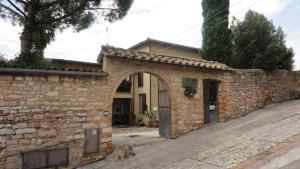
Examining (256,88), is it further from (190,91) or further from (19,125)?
(19,125)

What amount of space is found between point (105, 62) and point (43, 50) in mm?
3054

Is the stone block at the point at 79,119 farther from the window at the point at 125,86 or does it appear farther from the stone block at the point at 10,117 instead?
the window at the point at 125,86

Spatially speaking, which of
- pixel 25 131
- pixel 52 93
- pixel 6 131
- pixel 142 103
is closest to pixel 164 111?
pixel 52 93

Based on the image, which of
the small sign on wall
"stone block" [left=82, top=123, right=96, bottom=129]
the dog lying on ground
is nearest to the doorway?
the small sign on wall

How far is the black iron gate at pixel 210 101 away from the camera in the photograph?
1188 cm

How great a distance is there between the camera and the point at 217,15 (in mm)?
15086

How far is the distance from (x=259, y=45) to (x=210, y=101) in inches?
189

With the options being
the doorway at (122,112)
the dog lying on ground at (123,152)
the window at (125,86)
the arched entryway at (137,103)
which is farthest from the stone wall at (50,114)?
the window at (125,86)

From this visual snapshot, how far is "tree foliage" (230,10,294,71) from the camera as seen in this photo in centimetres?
1391

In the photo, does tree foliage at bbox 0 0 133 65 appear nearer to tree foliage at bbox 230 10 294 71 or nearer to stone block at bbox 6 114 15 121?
stone block at bbox 6 114 15 121

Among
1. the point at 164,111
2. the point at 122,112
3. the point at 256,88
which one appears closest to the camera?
the point at 164,111

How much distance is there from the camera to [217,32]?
49.4 ft

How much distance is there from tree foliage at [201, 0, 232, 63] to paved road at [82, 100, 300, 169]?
4799 millimetres

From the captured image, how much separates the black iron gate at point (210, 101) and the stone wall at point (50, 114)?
15.9ft
